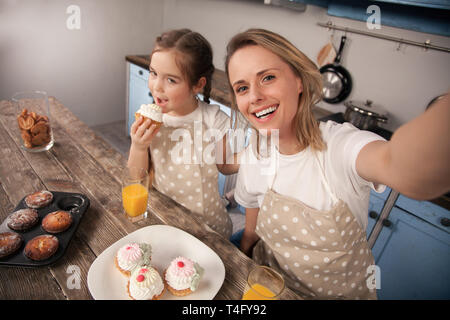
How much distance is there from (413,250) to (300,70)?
1460 mm

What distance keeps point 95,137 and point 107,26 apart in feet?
8.42

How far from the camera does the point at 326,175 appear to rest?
983 mm

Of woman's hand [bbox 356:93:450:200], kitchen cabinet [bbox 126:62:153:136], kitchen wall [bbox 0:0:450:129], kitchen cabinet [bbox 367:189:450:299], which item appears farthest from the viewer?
kitchen cabinet [bbox 126:62:153:136]

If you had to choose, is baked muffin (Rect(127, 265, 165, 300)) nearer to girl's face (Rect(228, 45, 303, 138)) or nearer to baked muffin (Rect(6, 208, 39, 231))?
baked muffin (Rect(6, 208, 39, 231))

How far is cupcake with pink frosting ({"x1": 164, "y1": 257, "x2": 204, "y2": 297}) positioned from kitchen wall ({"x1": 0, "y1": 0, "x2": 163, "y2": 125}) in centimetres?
328

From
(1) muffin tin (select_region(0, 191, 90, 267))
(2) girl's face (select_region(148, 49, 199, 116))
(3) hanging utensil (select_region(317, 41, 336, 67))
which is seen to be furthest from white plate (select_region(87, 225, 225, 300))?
(3) hanging utensil (select_region(317, 41, 336, 67))

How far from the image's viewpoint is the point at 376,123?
1.91 metres

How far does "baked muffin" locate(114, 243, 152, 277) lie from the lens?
2.48 ft

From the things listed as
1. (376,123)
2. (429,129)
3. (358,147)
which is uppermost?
(429,129)

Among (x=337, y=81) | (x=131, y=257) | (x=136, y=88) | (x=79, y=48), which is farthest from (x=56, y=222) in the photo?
(x=79, y=48)
